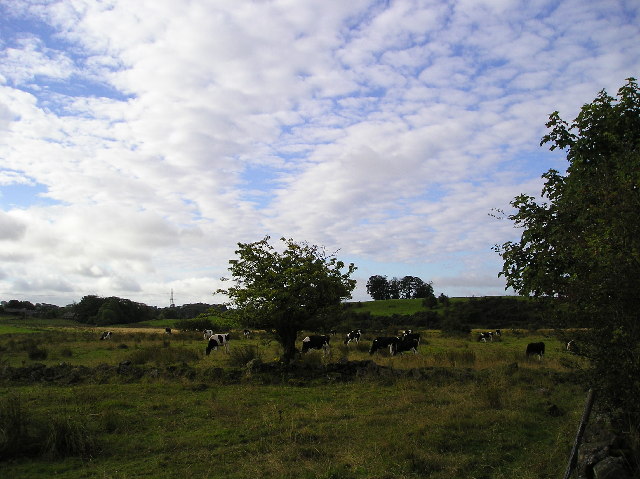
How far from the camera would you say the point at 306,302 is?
1973 cm

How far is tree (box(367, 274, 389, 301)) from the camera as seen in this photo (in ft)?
422

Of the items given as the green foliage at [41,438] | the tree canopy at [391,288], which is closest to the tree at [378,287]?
the tree canopy at [391,288]

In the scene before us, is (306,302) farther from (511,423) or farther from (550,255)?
(550,255)

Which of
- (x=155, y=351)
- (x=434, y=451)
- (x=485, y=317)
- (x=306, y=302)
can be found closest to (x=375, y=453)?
(x=434, y=451)

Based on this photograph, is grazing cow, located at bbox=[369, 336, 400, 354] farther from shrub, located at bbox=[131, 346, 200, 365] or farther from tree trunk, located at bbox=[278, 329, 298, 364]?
shrub, located at bbox=[131, 346, 200, 365]

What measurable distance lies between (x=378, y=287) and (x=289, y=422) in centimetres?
11993

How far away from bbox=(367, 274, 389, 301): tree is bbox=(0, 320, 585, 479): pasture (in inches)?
4376

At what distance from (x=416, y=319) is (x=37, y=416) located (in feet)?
214

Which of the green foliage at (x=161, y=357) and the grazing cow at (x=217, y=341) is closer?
the green foliage at (x=161, y=357)

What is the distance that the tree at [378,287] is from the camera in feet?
422

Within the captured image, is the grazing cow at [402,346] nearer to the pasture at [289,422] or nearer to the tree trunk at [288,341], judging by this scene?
the tree trunk at [288,341]

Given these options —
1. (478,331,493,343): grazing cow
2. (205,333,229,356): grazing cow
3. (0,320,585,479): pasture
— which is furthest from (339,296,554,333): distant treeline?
(0,320,585,479): pasture

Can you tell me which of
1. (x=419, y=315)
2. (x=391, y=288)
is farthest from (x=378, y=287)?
(x=419, y=315)

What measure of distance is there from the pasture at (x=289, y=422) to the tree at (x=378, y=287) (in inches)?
4376
